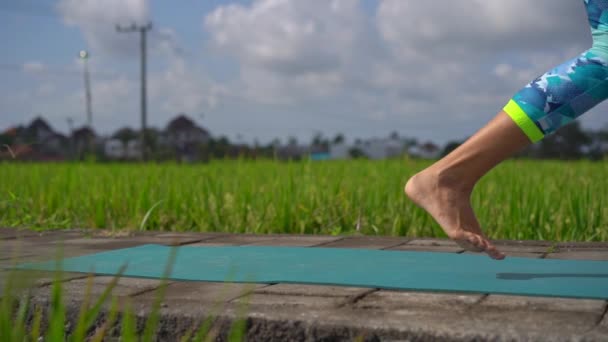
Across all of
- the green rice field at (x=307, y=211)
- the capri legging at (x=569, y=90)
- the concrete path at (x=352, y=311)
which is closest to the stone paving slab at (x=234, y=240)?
the green rice field at (x=307, y=211)

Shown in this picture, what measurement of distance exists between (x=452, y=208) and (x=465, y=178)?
0.34 ft

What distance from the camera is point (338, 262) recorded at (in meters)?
2.63

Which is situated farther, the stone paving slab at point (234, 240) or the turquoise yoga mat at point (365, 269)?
the stone paving slab at point (234, 240)

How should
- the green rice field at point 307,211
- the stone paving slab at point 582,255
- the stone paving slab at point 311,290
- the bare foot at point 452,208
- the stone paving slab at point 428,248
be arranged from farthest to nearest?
the green rice field at point 307,211 → the stone paving slab at point 428,248 → the stone paving slab at point 582,255 → the bare foot at point 452,208 → the stone paving slab at point 311,290

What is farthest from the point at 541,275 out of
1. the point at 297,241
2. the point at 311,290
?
the point at 297,241

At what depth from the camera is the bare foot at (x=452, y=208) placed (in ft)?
7.77

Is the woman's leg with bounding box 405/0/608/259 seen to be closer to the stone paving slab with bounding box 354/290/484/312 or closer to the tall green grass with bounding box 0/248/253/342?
the stone paving slab with bounding box 354/290/484/312

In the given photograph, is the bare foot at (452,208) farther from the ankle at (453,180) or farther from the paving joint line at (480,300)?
the paving joint line at (480,300)

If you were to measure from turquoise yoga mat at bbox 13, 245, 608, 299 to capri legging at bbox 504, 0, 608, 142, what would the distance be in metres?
0.44

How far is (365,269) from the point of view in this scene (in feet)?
8.06

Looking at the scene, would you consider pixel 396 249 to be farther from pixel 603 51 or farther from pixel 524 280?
pixel 603 51

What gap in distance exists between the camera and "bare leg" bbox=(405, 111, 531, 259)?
2254 mm

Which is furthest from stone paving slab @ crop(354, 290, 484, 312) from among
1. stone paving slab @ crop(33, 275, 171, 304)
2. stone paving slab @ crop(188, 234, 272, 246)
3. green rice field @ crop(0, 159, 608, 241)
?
green rice field @ crop(0, 159, 608, 241)

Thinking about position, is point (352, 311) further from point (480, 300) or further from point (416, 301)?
point (480, 300)
